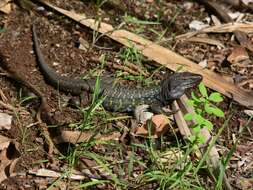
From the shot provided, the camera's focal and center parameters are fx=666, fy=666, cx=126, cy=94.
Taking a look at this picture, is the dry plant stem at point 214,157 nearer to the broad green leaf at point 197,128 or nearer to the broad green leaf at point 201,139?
the broad green leaf at point 201,139

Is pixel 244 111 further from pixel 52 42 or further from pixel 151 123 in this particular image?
pixel 52 42

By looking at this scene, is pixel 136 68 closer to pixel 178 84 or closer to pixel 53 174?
pixel 178 84

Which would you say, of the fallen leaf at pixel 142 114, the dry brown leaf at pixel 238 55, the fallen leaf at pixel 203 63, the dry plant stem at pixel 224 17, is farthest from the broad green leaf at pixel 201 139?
the dry plant stem at pixel 224 17

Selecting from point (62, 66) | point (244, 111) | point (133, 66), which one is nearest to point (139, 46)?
point (133, 66)

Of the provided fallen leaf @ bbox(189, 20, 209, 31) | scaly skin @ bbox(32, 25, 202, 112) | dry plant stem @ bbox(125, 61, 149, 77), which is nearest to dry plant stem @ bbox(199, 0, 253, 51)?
fallen leaf @ bbox(189, 20, 209, 31)

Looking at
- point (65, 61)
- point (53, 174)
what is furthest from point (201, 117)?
point (65, 61)

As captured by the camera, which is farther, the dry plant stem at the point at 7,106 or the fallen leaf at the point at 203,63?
the fallen leaf at the point at 203,63
